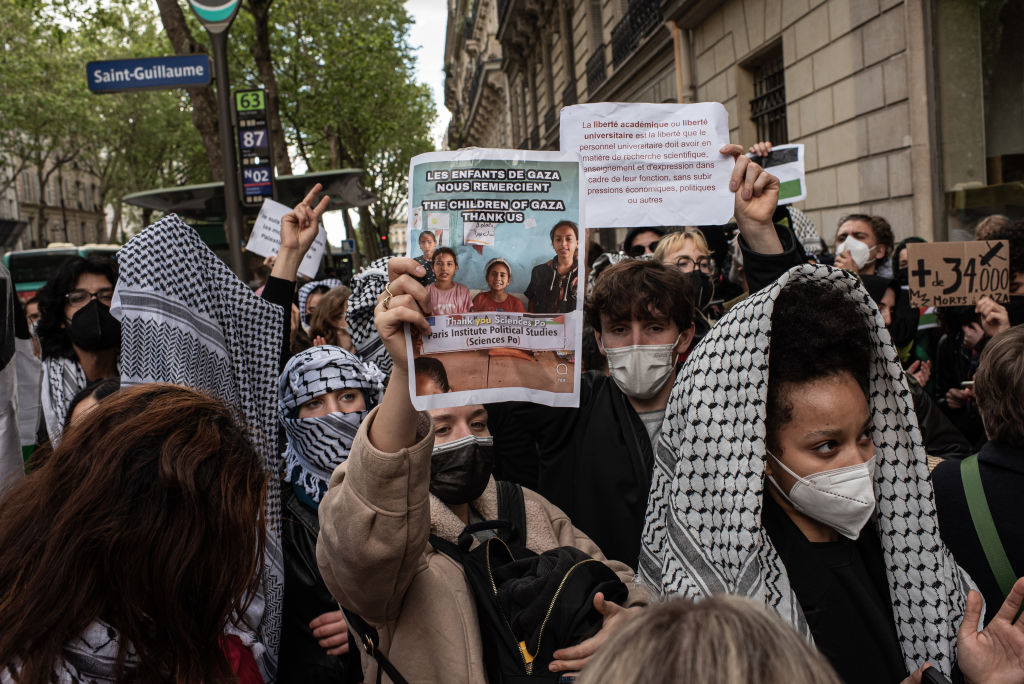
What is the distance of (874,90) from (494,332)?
8.45 m

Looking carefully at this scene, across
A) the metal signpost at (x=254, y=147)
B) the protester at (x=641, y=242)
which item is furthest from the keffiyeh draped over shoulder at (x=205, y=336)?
the metal signpost at (x=254, y=147)

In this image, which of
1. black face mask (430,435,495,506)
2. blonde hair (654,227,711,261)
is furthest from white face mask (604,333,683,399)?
blonde hair (654,227,711,261)

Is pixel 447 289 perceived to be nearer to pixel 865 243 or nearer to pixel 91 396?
pixel 91 396

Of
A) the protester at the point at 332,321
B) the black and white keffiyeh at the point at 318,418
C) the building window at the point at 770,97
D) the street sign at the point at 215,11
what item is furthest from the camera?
the building window at the point at 770,97

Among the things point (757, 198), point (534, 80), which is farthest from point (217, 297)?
point (534, 80)

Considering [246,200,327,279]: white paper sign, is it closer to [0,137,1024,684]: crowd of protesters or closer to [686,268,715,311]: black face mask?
[686,268,715,311]: black face mask

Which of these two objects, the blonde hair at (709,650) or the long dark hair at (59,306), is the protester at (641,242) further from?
the blonde hair at (709,650)

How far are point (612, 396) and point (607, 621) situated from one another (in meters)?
1.33

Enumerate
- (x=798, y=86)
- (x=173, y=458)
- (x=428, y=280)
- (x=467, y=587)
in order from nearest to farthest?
(x=173, y=458)
(x=428, y=280)
(x=467, y=587)
(x=798, y=86)

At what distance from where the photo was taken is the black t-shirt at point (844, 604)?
1.85m

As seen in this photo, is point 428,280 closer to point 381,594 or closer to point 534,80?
point 381,594

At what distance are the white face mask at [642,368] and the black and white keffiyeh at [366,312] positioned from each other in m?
1.15

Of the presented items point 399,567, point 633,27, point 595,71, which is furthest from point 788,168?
point 595,71

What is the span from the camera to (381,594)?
75.8 inches
